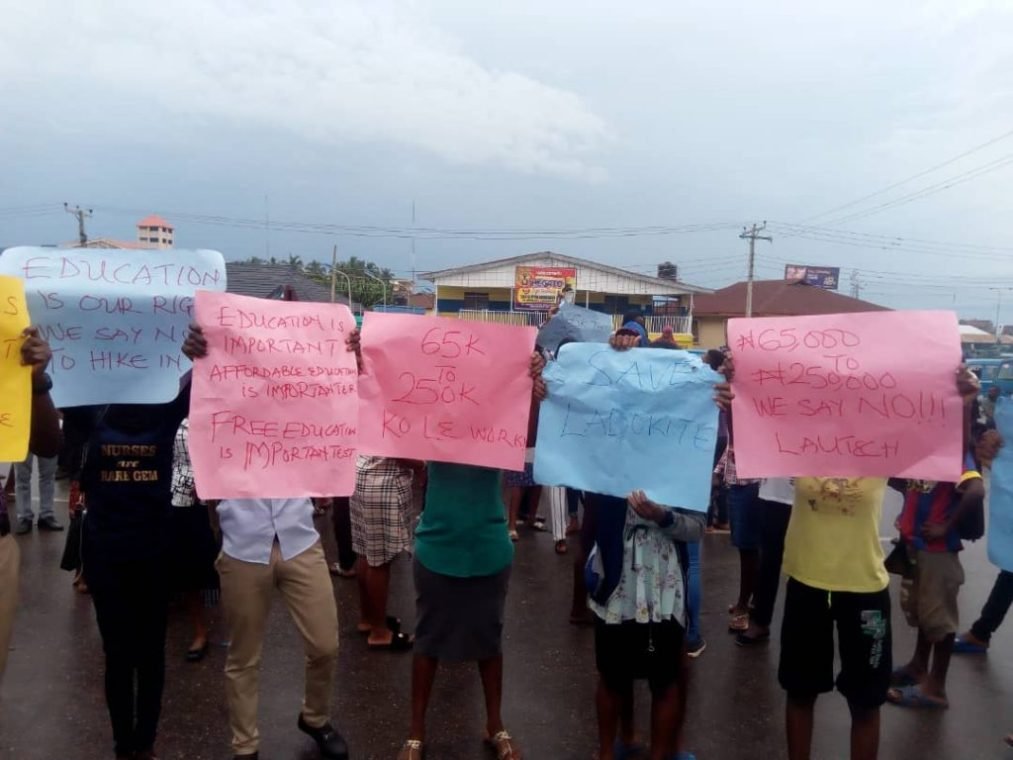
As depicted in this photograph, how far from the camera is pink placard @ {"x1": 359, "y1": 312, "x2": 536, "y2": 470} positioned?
3.22 meters

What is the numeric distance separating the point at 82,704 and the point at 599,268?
1492 inches

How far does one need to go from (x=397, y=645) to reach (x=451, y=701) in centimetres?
75

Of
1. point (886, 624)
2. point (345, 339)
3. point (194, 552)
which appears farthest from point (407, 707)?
point (886, 624)

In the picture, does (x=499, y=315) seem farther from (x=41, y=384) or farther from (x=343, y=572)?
(x=41, y=384)

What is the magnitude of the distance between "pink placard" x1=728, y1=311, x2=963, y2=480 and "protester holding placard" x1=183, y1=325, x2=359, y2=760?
1666 mm

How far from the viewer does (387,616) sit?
16.5 ft

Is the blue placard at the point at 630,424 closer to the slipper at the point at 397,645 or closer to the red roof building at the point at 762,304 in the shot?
the slipper at the point at 397,645

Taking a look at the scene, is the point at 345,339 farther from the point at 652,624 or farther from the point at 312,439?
the point at 652,624

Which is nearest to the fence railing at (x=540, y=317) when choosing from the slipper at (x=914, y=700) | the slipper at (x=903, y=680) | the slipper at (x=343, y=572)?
the slipper at (x=343, y=572)

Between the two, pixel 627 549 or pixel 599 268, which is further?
pixel 599 268

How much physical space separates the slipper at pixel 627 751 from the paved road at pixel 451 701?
0.45 feet

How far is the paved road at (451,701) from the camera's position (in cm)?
363

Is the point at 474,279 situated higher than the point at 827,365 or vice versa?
the point at 474,279

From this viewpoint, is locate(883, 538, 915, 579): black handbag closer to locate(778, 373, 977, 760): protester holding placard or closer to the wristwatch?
locate(778, 373, 977, 760): protester holding placard
